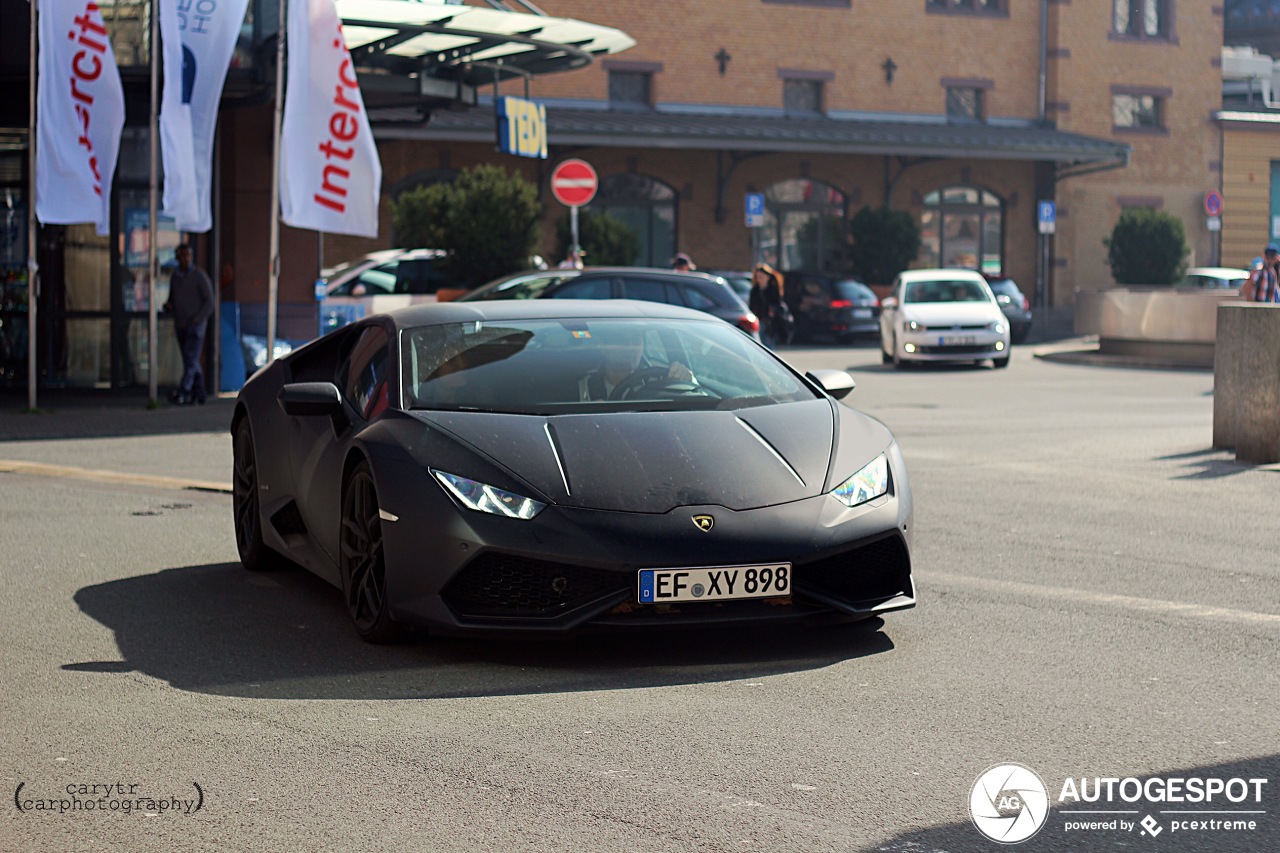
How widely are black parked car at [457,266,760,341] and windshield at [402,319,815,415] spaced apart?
459 inches

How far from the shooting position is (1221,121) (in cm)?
5412

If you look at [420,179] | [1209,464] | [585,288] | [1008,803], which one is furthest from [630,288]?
[420,179]

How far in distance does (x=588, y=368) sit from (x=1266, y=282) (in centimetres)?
1986

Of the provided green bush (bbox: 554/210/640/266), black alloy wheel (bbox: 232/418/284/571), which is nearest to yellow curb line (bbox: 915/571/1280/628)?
black alloy wheel (bbox: 232/418/284/571)

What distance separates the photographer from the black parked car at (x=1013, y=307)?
121 ft

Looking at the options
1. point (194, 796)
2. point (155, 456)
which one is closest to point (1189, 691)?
point (194, 796)

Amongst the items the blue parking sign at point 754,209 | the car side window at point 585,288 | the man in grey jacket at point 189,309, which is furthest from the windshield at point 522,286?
the blue parking sign at point 754,209

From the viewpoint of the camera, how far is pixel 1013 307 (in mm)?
36906

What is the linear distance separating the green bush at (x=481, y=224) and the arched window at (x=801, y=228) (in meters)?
19.2

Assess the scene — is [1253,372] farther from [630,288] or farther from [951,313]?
[951,313]

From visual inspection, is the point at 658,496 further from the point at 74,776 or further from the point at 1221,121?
the point at 1221,121

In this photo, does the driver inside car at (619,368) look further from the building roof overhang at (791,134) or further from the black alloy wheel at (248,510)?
the building roof overhang at (791,134)

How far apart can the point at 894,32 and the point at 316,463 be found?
43680 mm

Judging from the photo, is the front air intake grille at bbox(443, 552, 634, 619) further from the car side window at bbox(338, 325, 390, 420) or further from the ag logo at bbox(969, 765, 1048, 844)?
the ag logo at bbox(969, 765, 1048, 844)
